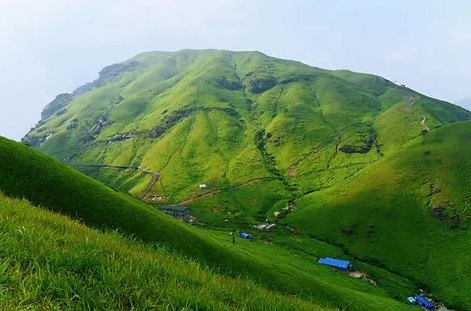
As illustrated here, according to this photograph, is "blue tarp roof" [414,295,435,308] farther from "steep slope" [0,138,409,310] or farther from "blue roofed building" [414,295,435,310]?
"steep slope" [0,138,409,310]

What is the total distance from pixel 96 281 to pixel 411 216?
526 feet

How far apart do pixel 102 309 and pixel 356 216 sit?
15756cm

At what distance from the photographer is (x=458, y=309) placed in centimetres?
9844

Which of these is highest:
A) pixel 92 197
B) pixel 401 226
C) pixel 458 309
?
pixel 92 197

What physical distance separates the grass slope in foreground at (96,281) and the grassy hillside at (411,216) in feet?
373

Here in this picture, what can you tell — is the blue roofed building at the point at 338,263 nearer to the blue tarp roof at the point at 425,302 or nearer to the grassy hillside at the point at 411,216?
the grassy hillside at the point at 411,216

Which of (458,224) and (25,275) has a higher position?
(25,275)

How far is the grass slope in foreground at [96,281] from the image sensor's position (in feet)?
24.3

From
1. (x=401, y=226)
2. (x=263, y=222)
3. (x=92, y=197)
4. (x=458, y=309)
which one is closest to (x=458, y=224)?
(x=401, y=226)

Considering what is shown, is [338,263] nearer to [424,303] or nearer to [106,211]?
[424,303]

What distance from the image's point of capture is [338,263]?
11638cm

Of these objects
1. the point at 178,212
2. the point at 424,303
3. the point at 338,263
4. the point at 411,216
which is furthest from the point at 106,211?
the point at 411,216

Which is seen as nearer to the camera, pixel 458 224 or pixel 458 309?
pixel 458 309

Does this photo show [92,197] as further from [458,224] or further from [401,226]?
[458,224]
